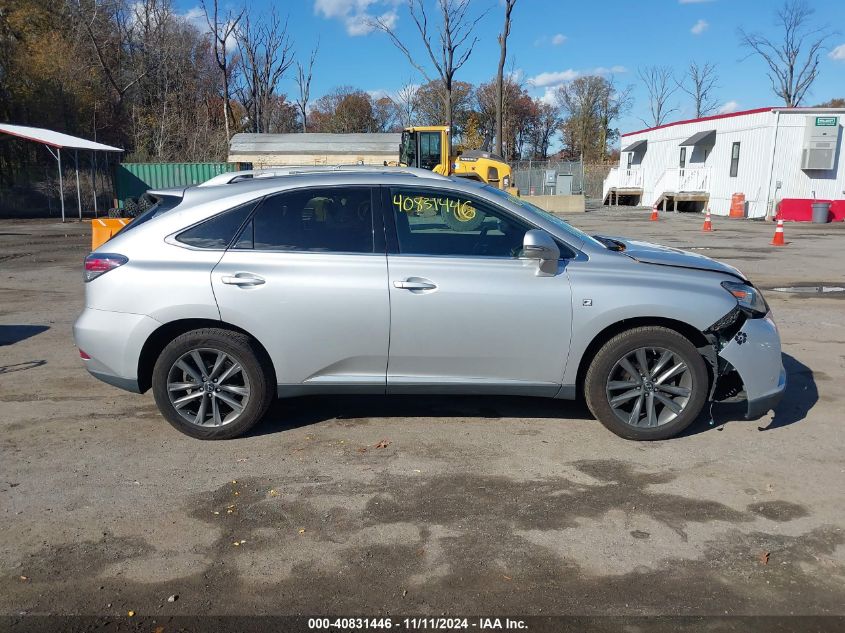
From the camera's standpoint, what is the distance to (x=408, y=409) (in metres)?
5.34

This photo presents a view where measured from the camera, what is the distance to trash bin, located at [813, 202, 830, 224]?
89.7 ft

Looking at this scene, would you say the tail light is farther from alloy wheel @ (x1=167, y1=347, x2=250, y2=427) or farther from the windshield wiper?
the windshield wiper

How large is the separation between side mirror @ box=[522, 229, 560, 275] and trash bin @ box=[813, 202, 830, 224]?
1093 inches

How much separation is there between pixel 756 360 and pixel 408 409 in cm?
254

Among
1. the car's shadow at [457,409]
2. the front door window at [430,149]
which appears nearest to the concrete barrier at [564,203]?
the front door window at [430,149]

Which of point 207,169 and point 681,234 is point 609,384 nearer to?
point 681,234

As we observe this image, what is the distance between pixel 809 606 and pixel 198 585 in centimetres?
272

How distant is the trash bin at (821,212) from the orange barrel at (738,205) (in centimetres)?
355

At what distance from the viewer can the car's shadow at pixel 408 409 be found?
5.18 meters

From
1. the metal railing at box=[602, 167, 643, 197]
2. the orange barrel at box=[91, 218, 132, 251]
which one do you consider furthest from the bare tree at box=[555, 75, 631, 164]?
the orange barrel at box=[91, 218, 132, 251]

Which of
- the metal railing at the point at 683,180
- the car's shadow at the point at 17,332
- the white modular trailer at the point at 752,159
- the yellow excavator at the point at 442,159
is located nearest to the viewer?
the car's shadow at the point at 17,332

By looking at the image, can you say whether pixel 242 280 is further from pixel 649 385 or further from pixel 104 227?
pixel 104 227

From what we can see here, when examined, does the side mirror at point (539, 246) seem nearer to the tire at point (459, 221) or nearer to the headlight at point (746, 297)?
the tire at point (459, 221)

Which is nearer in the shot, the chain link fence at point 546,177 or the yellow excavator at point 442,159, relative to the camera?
the yellow excavator at point 442,159
